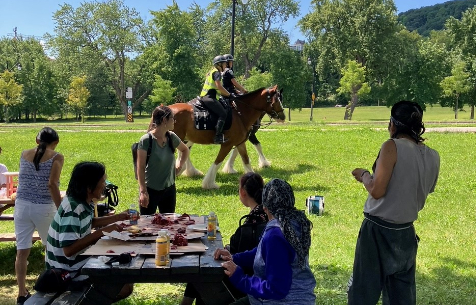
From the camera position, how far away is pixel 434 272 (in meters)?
6.40

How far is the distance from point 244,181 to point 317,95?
3110 inches

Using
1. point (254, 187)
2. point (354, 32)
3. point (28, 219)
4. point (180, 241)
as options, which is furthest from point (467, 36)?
point (180, 241)

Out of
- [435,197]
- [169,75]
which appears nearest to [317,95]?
[169,75]

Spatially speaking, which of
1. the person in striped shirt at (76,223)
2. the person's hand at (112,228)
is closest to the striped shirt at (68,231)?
the person in striped shirt at (76,223)

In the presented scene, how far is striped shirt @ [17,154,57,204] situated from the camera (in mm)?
5324

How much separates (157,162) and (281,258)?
297 centimetres

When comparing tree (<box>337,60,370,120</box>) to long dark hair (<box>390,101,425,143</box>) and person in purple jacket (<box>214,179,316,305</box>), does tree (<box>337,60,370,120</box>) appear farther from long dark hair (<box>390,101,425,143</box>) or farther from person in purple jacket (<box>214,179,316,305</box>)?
person in purple jacket (<box>214,179,316,305</box>)

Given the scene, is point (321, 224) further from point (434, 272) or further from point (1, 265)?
point (1, 265)

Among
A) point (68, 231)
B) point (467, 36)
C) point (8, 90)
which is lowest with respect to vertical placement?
point (68, 231)

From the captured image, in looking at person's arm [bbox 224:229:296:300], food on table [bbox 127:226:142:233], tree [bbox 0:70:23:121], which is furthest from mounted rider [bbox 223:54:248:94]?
tree [bbox 0:70:23:121]

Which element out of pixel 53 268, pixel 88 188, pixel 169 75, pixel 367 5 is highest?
pixel 367 5

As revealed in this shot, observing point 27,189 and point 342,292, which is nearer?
point 27,189

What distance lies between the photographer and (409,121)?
391 centimetres

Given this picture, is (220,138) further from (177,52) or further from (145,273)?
(177,52)
